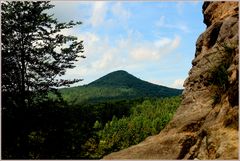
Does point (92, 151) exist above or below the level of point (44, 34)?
below

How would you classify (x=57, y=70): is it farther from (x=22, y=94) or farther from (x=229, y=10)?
(x=229, y=10)

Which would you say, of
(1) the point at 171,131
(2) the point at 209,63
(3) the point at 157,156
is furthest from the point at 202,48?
(3) the point at 157,156

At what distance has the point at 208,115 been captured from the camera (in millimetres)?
9930

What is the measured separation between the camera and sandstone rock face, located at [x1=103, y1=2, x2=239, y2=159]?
28.0 feet

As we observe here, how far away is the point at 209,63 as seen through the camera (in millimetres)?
11930

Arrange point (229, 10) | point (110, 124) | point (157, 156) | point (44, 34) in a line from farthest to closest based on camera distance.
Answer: point (110, 124), point (44, 34), point (229, 10), point (157, 156)

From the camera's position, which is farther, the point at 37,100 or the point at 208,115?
the point at 37,100

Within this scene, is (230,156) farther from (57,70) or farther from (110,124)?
(110,124)

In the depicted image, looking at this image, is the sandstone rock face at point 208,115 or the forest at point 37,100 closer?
the sandstone rock face at point 208,115

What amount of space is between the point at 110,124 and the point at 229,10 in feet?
386

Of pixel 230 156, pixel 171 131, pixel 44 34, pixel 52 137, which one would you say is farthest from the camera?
pixel 44 34

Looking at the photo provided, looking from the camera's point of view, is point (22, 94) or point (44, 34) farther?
point (44, 34)

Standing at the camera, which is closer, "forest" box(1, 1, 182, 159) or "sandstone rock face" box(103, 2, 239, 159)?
"sandstone rock face" box(103, 2, 239, 159)

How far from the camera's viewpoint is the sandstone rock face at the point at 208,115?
8523mm
